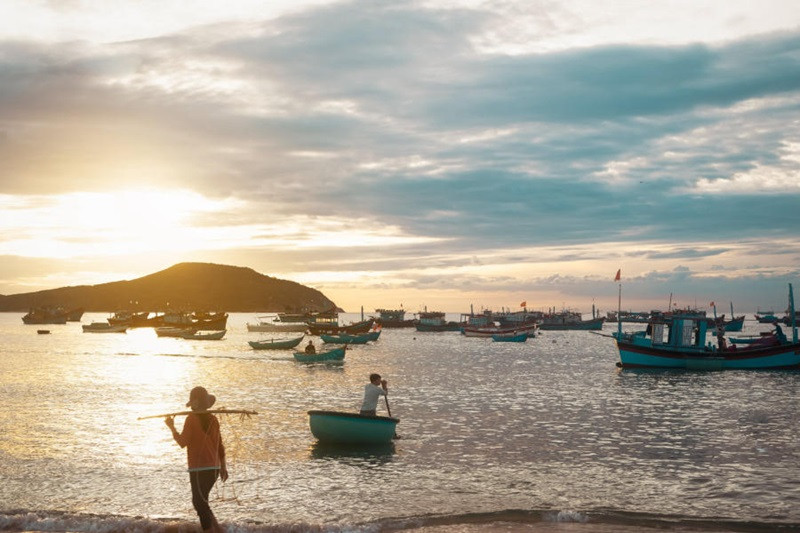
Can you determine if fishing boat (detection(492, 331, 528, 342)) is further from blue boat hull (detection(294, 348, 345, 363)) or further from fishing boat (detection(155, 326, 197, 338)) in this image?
blue boat hull (detection(294, 348, 345, 363))

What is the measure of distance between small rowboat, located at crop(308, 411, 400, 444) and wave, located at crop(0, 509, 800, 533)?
287 inches

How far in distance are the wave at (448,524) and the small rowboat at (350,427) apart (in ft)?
23.9

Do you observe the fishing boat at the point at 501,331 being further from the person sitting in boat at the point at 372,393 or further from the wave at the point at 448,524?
the wave at the point at 448,524

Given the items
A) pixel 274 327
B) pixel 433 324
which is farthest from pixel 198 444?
pixel 433 324

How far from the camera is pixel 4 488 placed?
1942 cm

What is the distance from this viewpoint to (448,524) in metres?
16.4

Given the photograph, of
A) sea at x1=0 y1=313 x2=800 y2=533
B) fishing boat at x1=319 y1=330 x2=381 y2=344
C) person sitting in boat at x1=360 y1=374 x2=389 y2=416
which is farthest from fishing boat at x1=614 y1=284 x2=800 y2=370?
fishing boat at x1=319 y1=330 x2=381 y2=344

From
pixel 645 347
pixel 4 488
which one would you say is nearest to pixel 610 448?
pixel 4 488

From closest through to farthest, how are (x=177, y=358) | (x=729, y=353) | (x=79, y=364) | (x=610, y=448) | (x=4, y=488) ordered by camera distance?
(x=4, y=488) < (x=610, y=448) < (x=729, y=353) < (x=79, y=364) < (x=177, y=358)

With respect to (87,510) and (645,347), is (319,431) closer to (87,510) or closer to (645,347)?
(87,510)

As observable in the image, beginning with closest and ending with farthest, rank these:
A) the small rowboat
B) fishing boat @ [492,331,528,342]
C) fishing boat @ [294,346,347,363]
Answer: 1. the small rowboat
2. fishing boat @ [294,346,347,363]
3. fishing boat @ [492,331,528,342]

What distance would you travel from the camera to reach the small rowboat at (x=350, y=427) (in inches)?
943

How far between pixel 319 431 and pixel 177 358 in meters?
62.6

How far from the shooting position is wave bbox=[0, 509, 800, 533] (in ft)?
51.0
